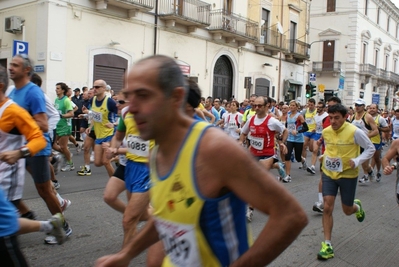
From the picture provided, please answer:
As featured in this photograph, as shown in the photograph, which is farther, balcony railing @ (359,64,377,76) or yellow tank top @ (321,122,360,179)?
balcony railing @ (359,64,377,76)

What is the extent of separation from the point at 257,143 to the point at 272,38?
2246 centimetres

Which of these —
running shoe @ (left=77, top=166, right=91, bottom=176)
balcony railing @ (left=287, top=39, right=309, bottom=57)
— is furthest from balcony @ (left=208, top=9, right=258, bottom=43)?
running shoe @ (left=77, top=166, right=91, bottom=176)

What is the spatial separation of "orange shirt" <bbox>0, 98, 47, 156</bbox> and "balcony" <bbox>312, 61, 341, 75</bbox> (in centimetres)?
4471

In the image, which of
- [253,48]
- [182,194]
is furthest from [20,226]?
[253,48]

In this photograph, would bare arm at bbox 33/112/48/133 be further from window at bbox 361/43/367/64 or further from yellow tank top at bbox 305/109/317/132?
window at bbox 361/43/367/64

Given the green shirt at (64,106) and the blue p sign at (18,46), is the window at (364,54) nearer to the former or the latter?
the blue p sign at (18,46)

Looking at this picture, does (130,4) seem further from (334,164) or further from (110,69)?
(334,164)

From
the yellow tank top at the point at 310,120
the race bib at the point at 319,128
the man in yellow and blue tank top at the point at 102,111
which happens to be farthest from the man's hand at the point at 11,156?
the yellow tank top at the point at 310,120

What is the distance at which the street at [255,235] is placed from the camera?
187 inches

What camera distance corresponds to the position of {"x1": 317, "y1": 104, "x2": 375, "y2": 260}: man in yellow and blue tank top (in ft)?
17.6

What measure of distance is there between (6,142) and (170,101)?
2557 millimetres

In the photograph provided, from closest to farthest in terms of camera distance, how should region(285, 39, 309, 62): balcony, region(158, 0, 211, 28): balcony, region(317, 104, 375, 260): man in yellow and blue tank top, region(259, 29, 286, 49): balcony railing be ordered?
region(317, 104, 375, 260): man in yellow and blue tank top, region(158, 0, 211, 28): balcony, region(259, 29, 286, 49): balcony railing, region(285, 39, 309, 62): balcony

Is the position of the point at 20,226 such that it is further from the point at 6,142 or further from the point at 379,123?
the point at 379,123

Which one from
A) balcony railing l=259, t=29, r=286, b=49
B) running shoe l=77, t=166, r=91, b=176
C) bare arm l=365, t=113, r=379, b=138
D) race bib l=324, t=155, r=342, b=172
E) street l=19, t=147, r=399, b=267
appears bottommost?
street l=19, t=147, r=399, b=267
